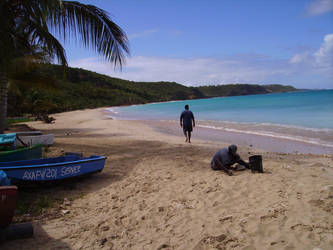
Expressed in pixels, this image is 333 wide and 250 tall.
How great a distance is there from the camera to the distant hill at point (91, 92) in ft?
74.7

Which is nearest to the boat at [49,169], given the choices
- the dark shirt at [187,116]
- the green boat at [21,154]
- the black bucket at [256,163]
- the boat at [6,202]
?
the green boat at [21,154]

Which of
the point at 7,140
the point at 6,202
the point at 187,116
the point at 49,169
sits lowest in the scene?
the point at 49,169

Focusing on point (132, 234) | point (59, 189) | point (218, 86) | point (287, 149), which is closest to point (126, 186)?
point (59, 189)

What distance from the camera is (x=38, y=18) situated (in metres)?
6.87

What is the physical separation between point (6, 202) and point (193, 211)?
2442mm

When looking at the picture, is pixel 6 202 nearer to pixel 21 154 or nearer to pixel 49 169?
pixel 49 169

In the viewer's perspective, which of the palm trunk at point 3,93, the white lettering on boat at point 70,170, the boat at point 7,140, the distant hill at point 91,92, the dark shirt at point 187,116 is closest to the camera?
the white lettering on boat at point 70,170

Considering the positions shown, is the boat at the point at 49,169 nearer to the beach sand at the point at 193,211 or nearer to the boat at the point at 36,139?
the beach sand at the point at 193,211

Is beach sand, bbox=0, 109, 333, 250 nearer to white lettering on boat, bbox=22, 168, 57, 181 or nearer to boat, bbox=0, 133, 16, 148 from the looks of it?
white lettering on boat, bbox=22, 168, 57, 181

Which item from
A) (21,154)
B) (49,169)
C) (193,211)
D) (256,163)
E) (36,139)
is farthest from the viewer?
(36,139)

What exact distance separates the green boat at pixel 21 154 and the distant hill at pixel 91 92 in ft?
10.5

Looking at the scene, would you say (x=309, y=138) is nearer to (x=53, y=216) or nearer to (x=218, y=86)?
(x=53, y=216)

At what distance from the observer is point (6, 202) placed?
3045 millimetres

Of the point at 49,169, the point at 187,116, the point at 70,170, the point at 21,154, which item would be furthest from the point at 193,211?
the point at 187,116
